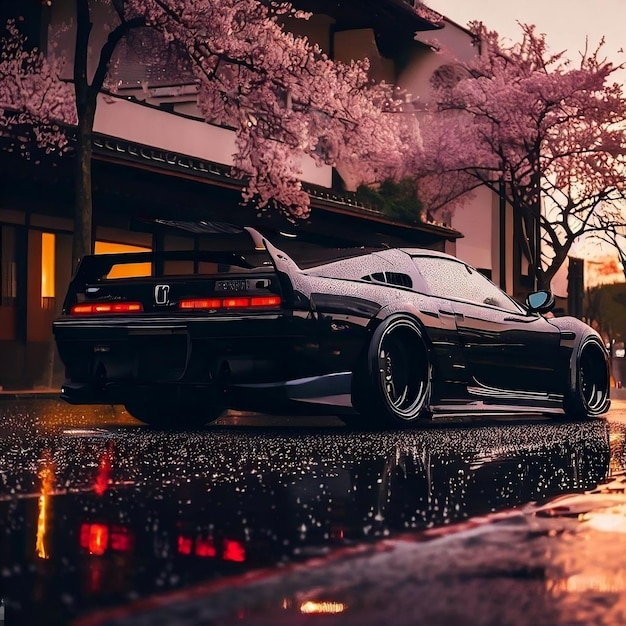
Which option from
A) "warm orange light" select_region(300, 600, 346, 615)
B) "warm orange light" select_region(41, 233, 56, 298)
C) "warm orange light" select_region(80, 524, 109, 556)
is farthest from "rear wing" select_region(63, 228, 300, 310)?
"warm orange light" select_region(41, 233, 56, 298)

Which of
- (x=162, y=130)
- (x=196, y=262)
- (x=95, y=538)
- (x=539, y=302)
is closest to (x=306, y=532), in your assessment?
(x=95, y=538)

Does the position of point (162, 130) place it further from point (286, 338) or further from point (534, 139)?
point (286, 338)

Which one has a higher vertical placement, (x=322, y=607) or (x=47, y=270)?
(x=47, y=270)

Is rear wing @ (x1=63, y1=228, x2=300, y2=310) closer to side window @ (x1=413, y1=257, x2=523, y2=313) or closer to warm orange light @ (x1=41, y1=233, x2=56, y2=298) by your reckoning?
side window @ (x1=413, y1=257, x2=523, y2=313)

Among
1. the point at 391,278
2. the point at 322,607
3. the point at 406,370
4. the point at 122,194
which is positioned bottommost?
the point at 322,607

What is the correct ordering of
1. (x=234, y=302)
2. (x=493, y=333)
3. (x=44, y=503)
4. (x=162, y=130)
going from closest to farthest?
(x=44, y=503), (x=234, y=302), (x=493, y=333), (x=162, y=130)

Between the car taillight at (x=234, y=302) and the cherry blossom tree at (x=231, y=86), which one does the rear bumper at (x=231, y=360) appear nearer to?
the car taillight at (x=234, y=302)

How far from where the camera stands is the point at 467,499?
5.26 metres

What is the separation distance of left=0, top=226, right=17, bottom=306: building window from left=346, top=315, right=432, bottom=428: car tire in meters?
14.4

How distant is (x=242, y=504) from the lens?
16.5 feet

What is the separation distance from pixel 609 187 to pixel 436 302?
82.3 feet

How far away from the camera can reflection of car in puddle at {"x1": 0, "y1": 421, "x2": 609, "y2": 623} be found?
360cm

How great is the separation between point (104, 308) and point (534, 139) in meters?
23.8

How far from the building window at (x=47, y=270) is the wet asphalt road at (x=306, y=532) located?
51.9 feet
